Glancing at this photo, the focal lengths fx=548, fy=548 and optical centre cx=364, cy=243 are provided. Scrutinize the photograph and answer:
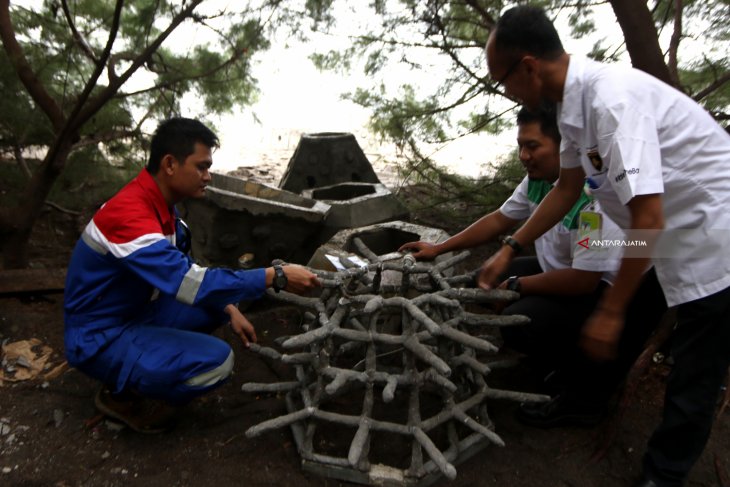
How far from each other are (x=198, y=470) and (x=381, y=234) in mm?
1746

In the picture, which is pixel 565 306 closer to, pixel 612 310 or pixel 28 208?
pixel 612 310

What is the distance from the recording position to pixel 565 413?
2480 millimetres

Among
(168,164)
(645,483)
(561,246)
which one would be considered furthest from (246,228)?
(645,483)

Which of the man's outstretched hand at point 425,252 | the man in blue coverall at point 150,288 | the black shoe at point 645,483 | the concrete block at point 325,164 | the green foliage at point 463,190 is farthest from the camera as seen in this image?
the concrete block at point 325,164

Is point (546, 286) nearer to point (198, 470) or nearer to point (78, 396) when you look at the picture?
point (198, 470)

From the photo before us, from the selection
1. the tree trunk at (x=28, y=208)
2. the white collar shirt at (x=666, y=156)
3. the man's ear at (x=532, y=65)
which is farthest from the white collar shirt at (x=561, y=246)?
the tree trunk at (x=28, y=208)

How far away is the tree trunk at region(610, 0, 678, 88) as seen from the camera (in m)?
2.61

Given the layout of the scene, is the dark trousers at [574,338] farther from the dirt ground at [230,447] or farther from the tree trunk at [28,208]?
the tree trunk at [28,208]

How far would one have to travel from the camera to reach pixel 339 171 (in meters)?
5.48

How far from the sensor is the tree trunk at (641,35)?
8.57ft

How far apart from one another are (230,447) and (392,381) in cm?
83

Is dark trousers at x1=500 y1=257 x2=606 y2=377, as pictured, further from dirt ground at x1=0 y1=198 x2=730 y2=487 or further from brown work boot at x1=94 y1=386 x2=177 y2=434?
brown work boot at x1=94 y1=386 x2=177 y2=434

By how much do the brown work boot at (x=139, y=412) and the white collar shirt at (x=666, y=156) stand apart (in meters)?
2.03

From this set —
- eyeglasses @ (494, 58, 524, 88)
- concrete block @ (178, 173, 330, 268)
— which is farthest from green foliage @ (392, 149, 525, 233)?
eyeglasses @ (494, 58, 524, 88)
